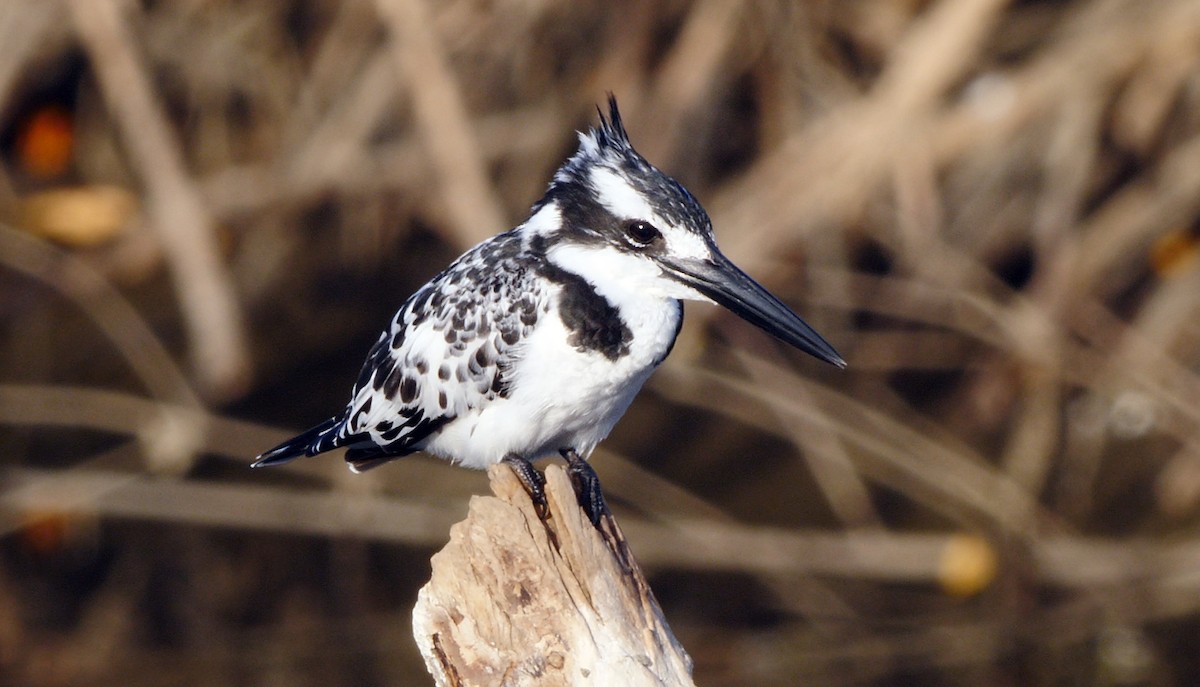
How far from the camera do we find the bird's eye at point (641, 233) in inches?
103

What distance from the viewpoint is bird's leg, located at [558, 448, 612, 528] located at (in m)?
2.65

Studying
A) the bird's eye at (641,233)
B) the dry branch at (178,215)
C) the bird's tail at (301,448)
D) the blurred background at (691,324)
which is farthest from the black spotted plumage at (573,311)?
the dry branch at (178,215)

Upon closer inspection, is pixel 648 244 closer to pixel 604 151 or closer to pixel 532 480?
pixel 604 151

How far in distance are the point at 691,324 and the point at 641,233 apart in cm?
352

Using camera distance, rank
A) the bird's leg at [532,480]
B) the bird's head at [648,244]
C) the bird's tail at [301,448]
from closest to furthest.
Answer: the bird's leg at [532,480], the bird's head at [648,244], the bird's tail at [301,448]

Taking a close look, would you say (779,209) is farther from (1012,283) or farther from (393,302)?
(393,302)

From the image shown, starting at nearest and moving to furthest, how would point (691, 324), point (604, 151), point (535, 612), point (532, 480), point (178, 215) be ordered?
point (535, 612), point (532, 480), point (604, 151), point (178, 215), point (691, 324)

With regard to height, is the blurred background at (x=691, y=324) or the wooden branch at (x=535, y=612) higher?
the blurred background at (x=691, y=324)

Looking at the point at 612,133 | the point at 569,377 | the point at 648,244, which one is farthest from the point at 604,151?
the point at 569,377

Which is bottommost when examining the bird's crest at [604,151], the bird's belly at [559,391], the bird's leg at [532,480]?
the bird's leg at [532,480]

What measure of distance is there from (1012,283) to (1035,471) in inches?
49.0

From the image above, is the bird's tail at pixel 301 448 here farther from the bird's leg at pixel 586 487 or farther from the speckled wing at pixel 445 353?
the bird's leg at pixel 586 487

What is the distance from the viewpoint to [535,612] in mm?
2236

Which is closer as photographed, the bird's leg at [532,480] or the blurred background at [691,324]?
the bird's leg at [532,480]
